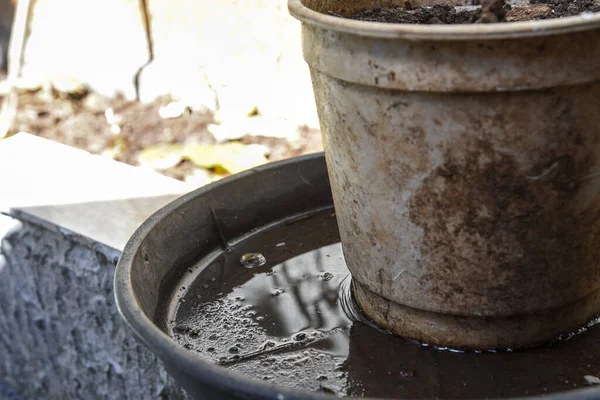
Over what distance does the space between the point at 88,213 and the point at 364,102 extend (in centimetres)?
129

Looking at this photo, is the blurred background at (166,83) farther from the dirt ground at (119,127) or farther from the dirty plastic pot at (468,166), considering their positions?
the dirty plastic pot at (468,166)

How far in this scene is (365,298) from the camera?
56.4 inches

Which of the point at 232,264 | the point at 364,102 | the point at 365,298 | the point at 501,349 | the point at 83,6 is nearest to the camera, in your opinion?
the point at 364,102

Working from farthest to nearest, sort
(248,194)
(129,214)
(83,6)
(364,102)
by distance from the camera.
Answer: (83,6) < (129,214) < (248,194) < (364,102)

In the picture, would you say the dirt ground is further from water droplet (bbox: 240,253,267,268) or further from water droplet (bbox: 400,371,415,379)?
water droplet (bbox: 400,371,415,379)

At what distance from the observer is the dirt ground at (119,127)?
3.47m

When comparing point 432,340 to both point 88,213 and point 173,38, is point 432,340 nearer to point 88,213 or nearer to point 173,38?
point 88,213

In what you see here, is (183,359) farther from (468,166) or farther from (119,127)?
(119,127)

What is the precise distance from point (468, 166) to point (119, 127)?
10.4 ft

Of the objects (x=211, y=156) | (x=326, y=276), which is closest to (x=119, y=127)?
(x=211, y=156)

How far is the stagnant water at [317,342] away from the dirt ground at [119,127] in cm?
173

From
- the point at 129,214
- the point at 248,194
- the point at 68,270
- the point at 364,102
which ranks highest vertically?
the point at 364,102

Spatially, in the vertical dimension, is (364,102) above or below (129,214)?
above

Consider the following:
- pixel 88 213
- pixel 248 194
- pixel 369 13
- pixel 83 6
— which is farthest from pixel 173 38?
pixel 369 13
